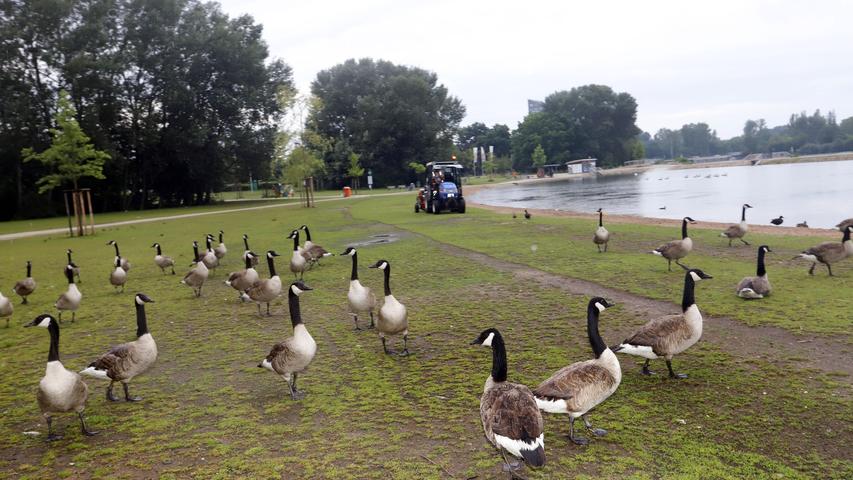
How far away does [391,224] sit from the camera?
33.5 metres

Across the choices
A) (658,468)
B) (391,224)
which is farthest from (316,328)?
(391,224)

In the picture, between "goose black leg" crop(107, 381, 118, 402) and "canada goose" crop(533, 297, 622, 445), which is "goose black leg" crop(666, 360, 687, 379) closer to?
"canada goose" crop(533, 297, 622, 445)

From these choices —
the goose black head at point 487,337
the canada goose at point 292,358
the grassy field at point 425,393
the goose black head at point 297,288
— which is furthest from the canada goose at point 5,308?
the goose black head at point 487,337

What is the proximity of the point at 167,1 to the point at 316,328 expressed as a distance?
60.7 m

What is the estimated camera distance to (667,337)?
7484mm

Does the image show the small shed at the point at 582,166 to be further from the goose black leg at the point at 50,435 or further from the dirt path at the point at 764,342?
the goose black leg at the point at 50,435

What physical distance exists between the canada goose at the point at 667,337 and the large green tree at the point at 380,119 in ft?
301

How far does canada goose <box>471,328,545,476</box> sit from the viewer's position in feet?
16.3

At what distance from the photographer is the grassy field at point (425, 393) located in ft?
18.6

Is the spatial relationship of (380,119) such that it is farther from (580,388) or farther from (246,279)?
(580,388)

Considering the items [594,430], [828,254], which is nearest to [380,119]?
[828,254]

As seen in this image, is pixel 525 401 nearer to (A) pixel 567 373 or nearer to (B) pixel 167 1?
(A) pixel 567 373

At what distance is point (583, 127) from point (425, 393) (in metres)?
163

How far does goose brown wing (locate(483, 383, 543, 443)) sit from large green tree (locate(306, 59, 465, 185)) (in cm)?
9310
